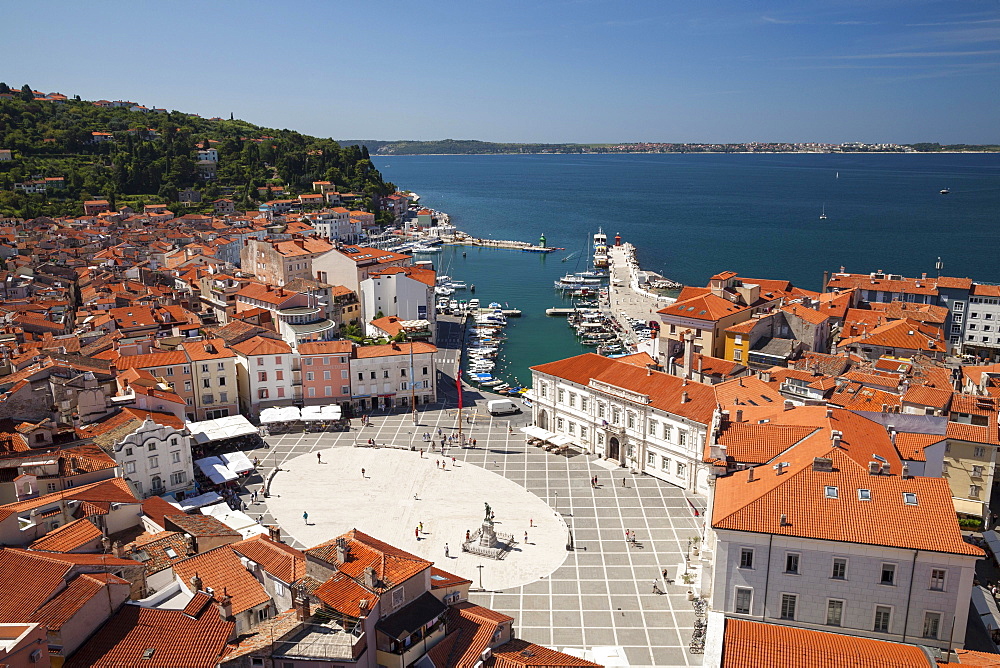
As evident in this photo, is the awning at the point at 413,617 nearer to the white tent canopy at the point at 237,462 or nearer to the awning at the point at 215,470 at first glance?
the awning at the point at 215,470

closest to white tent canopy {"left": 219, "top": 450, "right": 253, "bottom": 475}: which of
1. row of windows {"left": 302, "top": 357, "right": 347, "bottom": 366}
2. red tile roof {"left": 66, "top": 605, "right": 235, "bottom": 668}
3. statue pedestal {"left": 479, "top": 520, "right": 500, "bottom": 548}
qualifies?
row of windows {"left": 302, "top": 357, "right": 347, "bottom": 366}

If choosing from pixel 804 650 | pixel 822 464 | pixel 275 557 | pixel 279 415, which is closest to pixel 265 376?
pixel 279 415

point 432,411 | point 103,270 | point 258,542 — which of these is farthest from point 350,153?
point 258,542

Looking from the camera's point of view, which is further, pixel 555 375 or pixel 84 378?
pixel 555 375

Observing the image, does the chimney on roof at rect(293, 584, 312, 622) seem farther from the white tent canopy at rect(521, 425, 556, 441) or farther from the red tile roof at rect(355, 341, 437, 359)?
the red tile roof at rect(355, 341, 437, 359)

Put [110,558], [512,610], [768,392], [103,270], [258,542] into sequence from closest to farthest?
[110,558] → [258,542] → [512,610] → [768,392] → [103,270]

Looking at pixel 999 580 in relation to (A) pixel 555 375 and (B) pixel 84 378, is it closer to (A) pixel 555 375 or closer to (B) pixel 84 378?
(A) pixel 555 375
